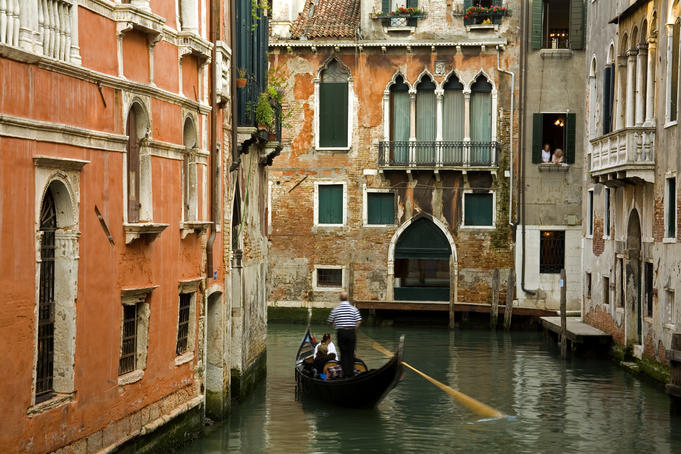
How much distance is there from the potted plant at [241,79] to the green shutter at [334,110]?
11.2m

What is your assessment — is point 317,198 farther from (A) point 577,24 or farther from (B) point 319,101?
(A) point 577,24

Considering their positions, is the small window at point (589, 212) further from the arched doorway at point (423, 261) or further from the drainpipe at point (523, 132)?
the arched doorway at point (423, 261)

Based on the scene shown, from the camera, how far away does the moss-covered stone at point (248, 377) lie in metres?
13.1

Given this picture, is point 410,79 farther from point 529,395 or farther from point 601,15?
point 529,395

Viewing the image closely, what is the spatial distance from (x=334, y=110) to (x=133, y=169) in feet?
50.3

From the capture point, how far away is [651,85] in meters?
16.0

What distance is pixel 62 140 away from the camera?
748 cm

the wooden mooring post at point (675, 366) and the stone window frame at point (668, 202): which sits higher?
the stone window frame at point (668, 202)

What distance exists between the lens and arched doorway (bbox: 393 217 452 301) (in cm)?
2422

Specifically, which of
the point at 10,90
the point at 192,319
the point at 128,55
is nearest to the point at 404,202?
the point at 192,319

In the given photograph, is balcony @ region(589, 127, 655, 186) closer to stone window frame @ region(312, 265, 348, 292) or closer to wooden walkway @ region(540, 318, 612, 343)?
wooden walkway @ region(540, 318, 612, 343)

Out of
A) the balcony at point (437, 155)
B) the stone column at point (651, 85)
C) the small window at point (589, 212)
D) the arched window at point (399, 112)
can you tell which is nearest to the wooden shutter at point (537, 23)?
the balcony at point (437, 155)

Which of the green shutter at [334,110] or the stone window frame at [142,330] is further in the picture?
the green shutter at [334,110]

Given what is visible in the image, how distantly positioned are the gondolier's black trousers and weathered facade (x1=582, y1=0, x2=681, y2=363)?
13.6ft
